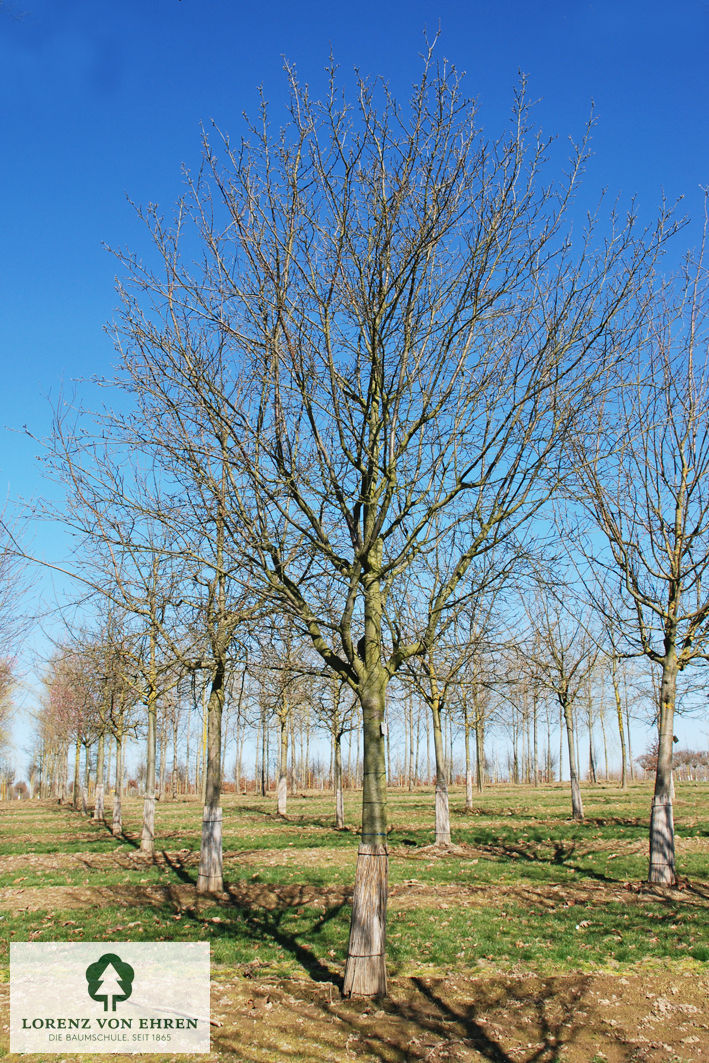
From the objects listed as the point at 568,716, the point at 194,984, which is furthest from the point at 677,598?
the point at 568,716

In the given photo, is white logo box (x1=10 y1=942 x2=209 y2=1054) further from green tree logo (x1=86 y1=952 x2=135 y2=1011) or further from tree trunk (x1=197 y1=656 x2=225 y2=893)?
tree trunk (x1=197 y1=656 x2=225 y2=893)

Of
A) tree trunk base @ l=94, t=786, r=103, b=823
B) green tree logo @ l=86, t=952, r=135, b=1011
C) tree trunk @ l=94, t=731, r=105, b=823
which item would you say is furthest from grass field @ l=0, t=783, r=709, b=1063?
tree trunk base @ l=94, t=786, r=103, b=823

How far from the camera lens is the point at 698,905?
994 cm

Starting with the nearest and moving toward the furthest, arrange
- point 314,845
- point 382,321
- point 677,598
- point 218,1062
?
point 218,1062
point 382,321
point 677,598
point 314,845

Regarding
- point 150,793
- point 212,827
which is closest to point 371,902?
point 212,827

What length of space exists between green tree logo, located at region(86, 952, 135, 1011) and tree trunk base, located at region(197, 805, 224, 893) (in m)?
3.57

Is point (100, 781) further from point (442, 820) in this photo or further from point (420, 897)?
point (420, 897)

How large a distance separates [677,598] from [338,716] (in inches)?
570

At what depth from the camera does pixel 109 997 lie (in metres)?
6.61

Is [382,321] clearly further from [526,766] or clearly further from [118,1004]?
[526,766]

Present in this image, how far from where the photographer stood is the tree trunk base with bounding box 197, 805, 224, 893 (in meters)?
11.6

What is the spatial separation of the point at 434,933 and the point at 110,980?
3.84 meters

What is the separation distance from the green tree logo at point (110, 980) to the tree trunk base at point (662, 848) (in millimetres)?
7645

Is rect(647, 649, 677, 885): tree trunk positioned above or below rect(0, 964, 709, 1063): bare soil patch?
above
